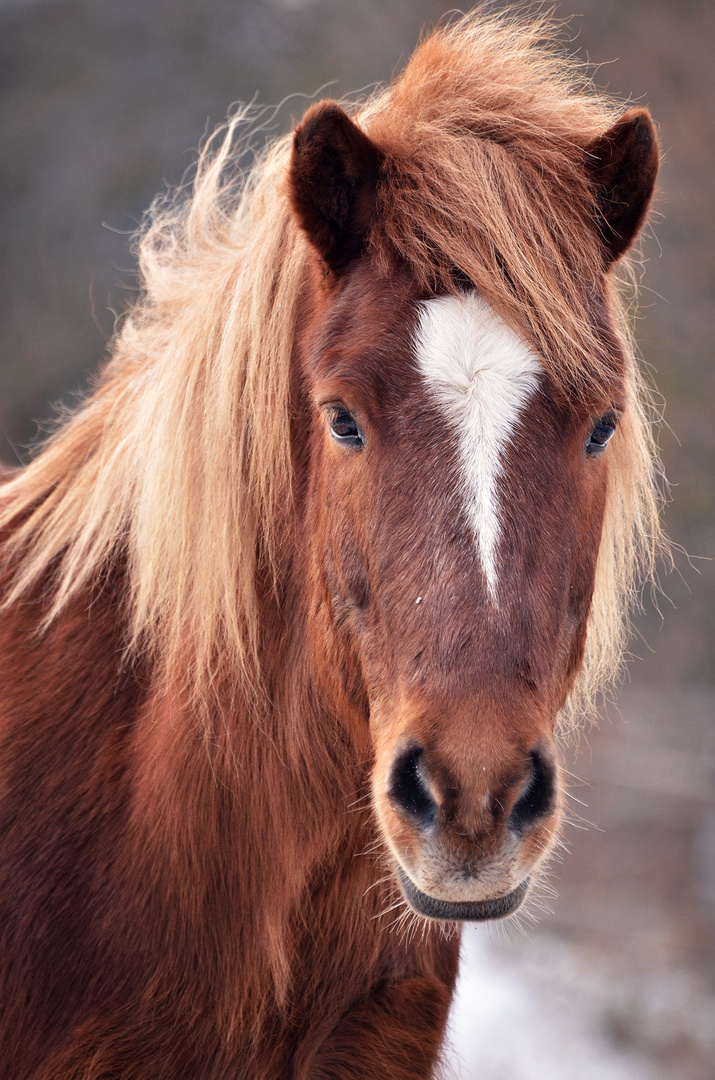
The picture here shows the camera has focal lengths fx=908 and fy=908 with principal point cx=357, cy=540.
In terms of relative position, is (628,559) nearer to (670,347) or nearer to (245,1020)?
(245,1020)

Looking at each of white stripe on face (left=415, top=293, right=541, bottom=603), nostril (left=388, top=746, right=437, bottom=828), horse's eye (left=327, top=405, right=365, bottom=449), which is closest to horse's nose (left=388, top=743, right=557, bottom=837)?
nostril (left=388, top=746, right=437, bottom=828)

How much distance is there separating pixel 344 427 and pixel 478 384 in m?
0.22

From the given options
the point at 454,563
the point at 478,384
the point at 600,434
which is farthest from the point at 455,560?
the point at 600,434

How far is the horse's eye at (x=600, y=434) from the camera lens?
1.36m

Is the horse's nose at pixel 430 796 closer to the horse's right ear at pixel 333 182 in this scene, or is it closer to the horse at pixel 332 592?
the horse at pixel 332 592

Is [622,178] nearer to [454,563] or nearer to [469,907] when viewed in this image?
[454,563]

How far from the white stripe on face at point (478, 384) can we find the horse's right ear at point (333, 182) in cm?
21

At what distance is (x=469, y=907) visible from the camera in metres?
1.18

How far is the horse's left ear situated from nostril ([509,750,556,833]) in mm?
829

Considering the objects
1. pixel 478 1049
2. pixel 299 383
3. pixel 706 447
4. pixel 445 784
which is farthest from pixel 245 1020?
pixel 706 447

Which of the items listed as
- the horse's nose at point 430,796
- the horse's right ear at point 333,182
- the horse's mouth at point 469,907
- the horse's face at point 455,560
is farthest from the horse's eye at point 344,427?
the horse's mouth at point 469,907

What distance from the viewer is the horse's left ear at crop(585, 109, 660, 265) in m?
1.38

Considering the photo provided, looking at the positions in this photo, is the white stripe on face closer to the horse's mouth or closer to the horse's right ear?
the horse's right ear

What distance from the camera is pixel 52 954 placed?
1.50 metres
